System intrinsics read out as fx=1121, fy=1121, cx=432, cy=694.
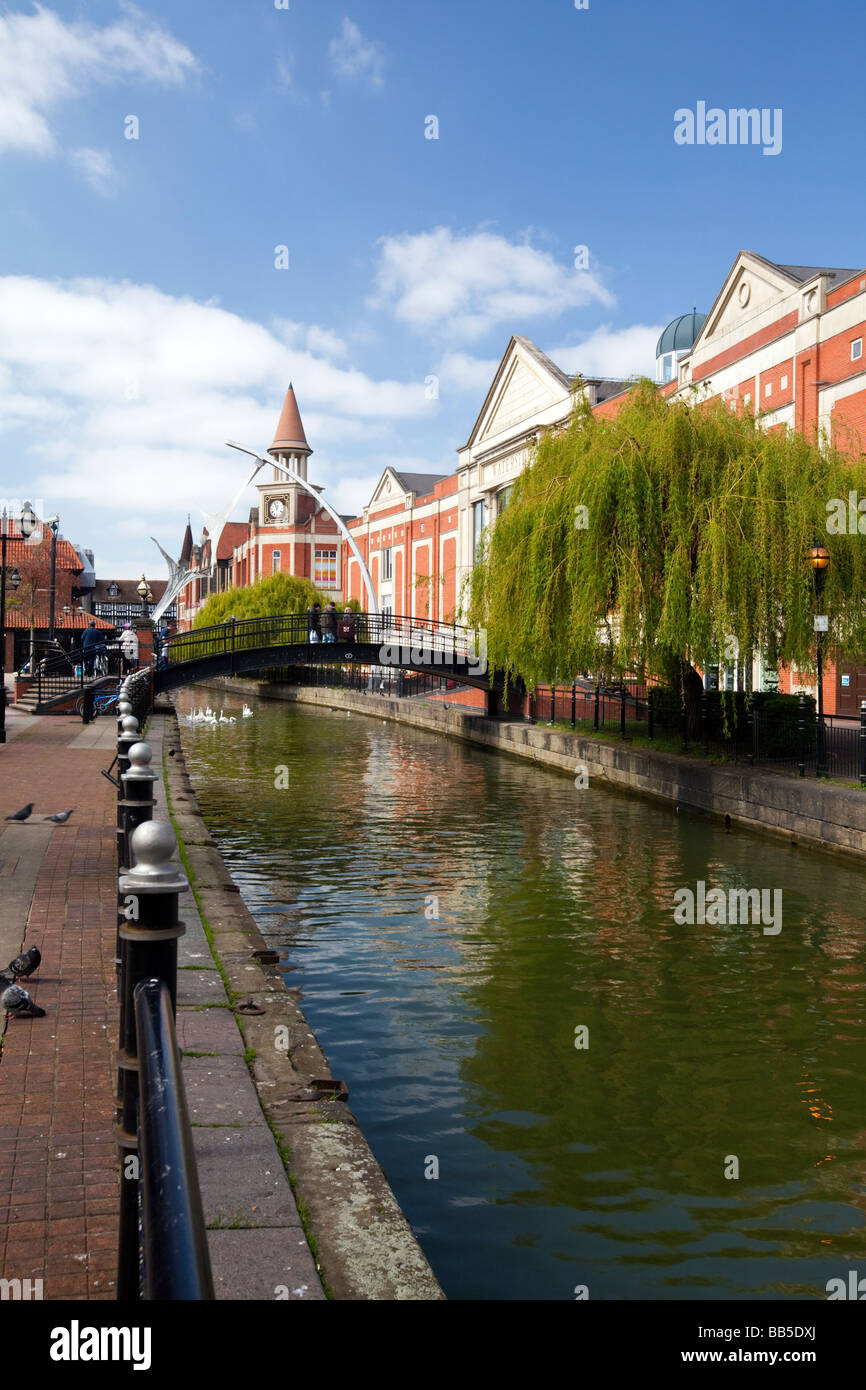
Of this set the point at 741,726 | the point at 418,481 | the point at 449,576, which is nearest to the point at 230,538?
the point at 418,481

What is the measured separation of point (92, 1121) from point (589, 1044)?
357 centimetres

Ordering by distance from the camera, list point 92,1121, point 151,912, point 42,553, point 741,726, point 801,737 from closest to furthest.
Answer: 1. point 151,912
2. point 92,1121
3. point 801,737
4. point 741,726
5. point 42,553

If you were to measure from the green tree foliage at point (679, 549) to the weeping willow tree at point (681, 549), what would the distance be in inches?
0.9

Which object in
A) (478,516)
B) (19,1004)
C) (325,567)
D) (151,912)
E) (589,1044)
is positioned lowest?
(589,1044)

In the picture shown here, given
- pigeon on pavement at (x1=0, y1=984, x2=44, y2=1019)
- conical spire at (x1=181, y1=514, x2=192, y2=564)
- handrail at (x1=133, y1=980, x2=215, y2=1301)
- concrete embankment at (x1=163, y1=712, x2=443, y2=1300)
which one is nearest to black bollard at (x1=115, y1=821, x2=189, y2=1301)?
handrail at (x1=133, y1=980, x2=215, y2=1301)

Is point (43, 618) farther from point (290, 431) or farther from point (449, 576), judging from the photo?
point (290, 431)

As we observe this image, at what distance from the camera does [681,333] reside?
5659cm

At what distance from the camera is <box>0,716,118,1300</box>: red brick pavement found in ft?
11.9

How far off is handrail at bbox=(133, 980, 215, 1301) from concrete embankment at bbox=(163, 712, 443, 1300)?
215 centimetres

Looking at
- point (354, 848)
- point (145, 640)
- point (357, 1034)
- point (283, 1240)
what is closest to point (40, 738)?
point (145, 640)

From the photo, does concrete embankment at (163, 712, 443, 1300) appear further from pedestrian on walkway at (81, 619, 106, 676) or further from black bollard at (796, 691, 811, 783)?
pedestrian on walkway at (81, 619, 106, 676)

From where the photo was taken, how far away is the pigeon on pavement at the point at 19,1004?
570cm

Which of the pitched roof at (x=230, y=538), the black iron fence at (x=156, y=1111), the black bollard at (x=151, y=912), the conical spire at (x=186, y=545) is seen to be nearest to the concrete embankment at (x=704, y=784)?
the black iron fence at (x=156, y=1111)

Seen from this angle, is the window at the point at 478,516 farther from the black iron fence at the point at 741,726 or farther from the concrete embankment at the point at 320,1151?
the concrete embankment at the point at 320,1151
